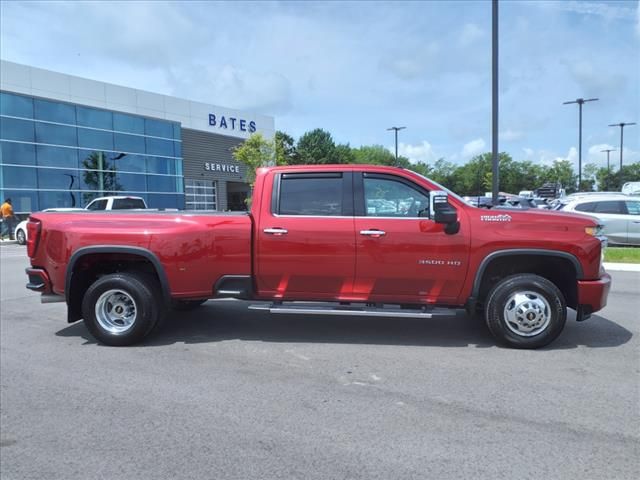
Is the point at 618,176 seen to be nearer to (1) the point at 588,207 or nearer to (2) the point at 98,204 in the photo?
(1) the point at 588,207

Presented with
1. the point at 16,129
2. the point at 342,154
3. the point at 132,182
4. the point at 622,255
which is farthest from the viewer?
the point at 342,154

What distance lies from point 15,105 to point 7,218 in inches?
253

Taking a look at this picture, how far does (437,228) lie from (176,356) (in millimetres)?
3047

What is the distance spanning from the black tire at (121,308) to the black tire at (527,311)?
369 centimetres

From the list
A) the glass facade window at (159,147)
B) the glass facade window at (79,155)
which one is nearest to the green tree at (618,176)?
the glass facade window at (159,147)

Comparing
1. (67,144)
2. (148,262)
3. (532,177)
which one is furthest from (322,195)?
(532,177)

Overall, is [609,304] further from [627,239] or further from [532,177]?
[532,177]

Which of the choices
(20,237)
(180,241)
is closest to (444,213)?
(180,241)

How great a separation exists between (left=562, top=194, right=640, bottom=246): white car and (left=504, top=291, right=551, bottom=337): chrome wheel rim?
11487 millimetres

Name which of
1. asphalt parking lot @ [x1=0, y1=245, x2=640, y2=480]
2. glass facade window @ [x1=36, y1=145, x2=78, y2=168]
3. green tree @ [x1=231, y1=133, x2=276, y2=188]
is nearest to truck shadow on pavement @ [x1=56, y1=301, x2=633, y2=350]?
asphalt parking lot @ [x1=0, y1=245, x2=640, y2=480]

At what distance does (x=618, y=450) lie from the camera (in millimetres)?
3301

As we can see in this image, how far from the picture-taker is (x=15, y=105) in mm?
25516

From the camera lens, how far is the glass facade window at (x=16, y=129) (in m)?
25.0

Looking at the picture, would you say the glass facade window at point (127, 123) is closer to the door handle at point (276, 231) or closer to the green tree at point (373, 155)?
the door handle at point (276, 231)
